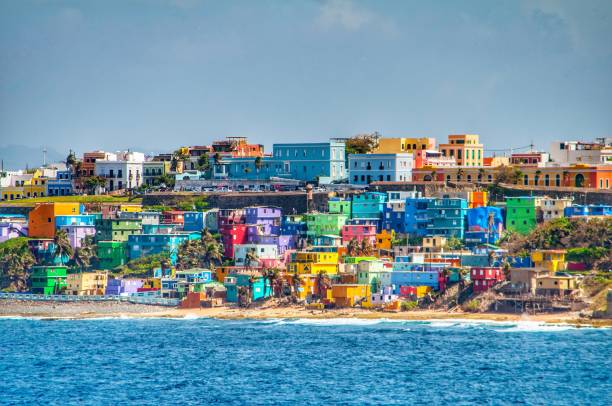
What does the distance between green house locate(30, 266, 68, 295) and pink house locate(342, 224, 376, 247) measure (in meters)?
18.2

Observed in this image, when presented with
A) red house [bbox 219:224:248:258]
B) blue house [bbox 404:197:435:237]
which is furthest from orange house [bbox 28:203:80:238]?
blue house [bbox 404:197:435:237]

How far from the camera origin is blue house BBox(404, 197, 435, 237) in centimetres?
10581

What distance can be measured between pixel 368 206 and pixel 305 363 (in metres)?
31.6

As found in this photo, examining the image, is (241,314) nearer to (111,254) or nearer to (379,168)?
(111,254)

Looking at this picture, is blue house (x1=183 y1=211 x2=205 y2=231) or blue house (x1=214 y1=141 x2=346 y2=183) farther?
blue house (x1=214 y1=141 x2=346 y2=183)

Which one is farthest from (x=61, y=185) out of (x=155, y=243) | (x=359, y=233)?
(x=359, y=233)

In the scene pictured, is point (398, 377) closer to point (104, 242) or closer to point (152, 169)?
point (104, 242)

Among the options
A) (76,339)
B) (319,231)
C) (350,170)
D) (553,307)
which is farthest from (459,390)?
(350,170)

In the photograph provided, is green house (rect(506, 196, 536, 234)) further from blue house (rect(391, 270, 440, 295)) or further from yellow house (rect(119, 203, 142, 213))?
yellow house (rect(119, 203, 142, 213))

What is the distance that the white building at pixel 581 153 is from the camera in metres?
121

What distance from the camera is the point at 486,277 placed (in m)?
92.1

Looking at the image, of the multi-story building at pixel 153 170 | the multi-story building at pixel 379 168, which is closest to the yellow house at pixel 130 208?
the multi-story building at pixel 153 170

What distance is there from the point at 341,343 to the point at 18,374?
662 inches

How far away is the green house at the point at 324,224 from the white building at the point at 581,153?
20002 mm
